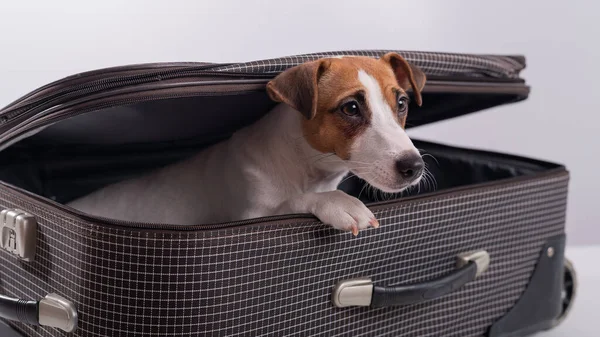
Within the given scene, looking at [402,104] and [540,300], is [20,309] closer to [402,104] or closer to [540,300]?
[402,104]

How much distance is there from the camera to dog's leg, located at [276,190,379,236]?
1479mm

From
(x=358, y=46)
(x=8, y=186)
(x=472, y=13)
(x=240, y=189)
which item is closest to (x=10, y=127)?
(x=8, y=186)

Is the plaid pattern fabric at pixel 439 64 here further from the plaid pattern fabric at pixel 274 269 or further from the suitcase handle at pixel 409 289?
the suitcase handle at pixel 409 289

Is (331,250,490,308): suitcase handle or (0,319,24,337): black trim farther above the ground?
(331,250,490,308): suitcase handle

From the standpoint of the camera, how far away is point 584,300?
240cm

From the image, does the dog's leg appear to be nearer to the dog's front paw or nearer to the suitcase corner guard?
the dog's front paw

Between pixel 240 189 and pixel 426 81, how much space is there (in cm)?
52

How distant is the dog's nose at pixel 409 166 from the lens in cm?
145

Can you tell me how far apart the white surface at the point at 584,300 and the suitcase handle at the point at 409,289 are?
469 mm

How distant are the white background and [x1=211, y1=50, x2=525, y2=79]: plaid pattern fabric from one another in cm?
96

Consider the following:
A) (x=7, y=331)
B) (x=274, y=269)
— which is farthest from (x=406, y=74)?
(x=7, y=331)

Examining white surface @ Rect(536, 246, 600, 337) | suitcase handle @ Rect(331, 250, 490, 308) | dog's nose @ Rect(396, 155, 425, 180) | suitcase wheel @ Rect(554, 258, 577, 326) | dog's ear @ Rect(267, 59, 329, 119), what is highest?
dog's ear @ Rect(267, 59, 329, 119)

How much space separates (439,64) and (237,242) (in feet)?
2.48

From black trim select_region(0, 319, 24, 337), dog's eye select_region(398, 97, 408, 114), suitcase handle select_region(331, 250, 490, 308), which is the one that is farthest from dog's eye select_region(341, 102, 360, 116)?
black trim select_region(0, 319, 24, 337)
